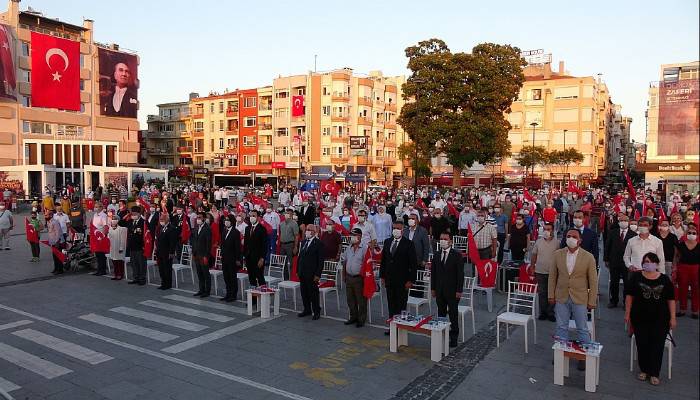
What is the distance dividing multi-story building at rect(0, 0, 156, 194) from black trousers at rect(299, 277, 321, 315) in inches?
1653

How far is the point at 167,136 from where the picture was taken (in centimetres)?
9000

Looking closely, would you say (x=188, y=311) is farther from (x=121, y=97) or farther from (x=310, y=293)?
(x=121, y=97)

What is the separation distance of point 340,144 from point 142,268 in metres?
57.4

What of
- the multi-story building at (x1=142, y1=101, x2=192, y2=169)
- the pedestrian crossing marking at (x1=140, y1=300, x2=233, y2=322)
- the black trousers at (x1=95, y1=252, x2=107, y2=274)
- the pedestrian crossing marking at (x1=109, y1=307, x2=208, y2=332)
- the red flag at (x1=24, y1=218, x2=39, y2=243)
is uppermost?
the multi-story building at (x1=142, y1=101, x2=192, y2=169)

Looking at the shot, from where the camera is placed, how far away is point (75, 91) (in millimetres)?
57938

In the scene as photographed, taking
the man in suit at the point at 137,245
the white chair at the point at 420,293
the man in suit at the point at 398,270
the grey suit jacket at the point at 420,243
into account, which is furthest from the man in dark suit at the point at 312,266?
the man in suit at the point at 137,245

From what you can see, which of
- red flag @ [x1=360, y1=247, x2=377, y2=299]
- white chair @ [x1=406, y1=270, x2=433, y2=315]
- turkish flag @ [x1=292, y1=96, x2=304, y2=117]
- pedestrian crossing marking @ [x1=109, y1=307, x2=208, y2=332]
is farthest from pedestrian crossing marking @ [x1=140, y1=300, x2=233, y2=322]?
turkish flag @ [x1=292, y1=96, x2=304, y2=117]

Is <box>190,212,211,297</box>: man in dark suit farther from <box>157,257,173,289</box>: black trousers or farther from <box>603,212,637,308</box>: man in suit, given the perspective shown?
<box>603,212,637,308</box>: man in suit

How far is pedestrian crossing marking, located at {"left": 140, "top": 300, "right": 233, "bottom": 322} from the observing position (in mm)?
10664

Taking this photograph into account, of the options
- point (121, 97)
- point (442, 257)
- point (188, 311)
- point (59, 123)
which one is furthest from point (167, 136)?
point (442, 257)

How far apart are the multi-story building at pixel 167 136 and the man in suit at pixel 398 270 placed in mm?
82165

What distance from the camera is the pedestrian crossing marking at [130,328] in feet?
31.0

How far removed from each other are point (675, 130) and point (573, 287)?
133 inches

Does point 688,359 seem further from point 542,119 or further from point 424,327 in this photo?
point 542,119
